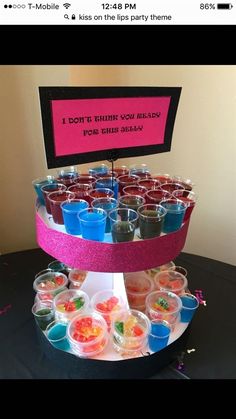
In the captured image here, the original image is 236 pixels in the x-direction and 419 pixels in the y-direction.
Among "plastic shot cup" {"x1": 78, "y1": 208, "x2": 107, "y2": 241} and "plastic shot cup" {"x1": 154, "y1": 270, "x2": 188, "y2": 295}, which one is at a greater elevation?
"plastic shot cup" {"x1": 78, "y1": 208, "x2": 107, "y2": 241}

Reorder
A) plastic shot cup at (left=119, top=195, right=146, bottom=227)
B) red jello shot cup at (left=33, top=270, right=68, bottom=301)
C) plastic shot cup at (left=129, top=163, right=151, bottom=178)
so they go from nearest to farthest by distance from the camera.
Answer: plastic shot cup at (left=119, top=195, right=146, bottom=227) < red jello shot cup at (left=33, top=270, right=68, bottom=301) < plastic shot cup at (left=129, top=163, right=151, bottom=178)

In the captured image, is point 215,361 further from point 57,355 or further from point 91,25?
point 91,25

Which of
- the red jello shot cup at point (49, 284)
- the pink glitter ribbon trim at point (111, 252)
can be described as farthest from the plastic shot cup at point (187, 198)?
the red jello shot cup at point (49, 284)

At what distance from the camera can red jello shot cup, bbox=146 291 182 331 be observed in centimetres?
85

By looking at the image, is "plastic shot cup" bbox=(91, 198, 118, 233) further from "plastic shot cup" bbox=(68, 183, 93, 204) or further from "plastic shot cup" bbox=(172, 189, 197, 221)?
"plastic shot cup" bbox=(172, 189, 197, 221)

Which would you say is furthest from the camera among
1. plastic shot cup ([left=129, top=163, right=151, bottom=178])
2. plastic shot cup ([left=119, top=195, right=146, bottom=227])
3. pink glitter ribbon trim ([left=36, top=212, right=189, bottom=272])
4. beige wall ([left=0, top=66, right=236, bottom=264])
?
beige wall ([left=0, top=66, right=236, bottom=264])

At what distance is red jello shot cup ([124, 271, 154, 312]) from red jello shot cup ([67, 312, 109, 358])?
127 millimetres

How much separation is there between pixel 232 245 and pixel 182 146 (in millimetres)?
624

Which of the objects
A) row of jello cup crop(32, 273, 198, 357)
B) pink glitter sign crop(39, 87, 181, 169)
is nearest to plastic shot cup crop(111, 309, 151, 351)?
row of jello cup crop(32, 273, 198, 357)

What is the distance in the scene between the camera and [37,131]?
143cm

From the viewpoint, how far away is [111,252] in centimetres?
74
